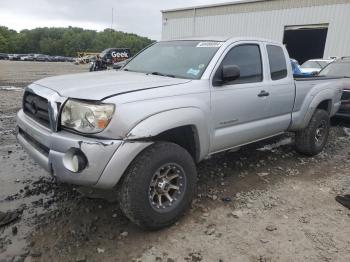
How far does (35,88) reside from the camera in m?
3.55

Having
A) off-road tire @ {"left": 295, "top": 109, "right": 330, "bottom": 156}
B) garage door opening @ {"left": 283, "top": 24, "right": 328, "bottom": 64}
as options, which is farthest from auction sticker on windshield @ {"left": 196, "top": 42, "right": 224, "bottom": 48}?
garage door opening @ {"left": 283, "top": 24, "right": 328, "bottom": 64}

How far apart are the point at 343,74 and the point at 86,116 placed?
7651 mm

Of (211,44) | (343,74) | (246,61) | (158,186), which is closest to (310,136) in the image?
(246,61)

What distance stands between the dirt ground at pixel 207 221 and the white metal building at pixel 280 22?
1200cm

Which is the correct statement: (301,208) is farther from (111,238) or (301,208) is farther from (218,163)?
(111,238)

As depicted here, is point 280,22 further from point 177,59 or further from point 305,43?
point 177,59

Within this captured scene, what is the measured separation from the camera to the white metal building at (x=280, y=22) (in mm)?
19797

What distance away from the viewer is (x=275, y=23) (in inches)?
893

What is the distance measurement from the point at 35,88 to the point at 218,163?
287 centimetres

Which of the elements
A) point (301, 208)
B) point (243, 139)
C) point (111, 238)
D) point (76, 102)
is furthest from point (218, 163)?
point (76, 102)

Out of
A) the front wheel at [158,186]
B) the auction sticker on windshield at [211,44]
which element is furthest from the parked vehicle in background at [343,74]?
the front wheel at [158,186]

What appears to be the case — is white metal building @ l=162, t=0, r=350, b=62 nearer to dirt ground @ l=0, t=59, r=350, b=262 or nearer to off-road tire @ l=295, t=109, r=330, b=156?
off-road tire @ l=295, t=109, r=330, b=156

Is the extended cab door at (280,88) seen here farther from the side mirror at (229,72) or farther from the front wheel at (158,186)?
the front wheel at (158,186)

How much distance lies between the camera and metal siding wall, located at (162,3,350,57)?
1959 cm
